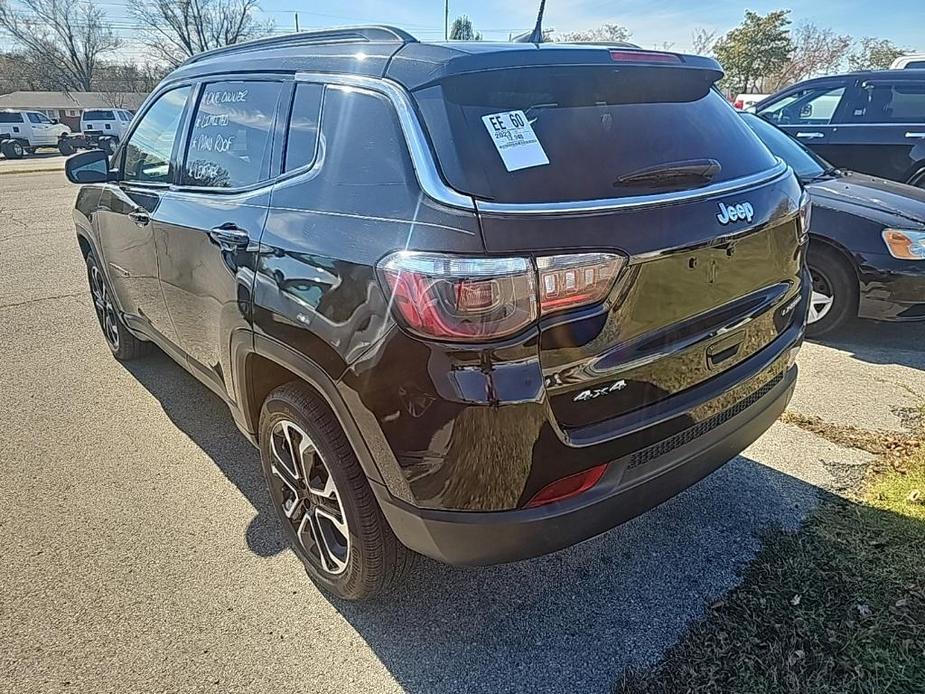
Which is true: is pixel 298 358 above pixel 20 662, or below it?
above

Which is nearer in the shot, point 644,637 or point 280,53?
point 644,637

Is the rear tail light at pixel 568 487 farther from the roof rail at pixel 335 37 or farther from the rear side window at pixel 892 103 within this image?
the rear side window at pixel 892 103

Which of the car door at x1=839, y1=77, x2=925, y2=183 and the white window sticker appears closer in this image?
the white window sticker

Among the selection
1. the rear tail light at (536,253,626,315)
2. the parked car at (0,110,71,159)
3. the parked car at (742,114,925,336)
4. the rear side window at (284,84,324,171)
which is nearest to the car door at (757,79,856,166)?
the parked car at (742,114,925,336)

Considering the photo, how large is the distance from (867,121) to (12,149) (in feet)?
116

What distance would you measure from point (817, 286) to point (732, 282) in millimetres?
3139

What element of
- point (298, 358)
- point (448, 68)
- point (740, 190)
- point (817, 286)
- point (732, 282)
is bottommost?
point (817, 286)

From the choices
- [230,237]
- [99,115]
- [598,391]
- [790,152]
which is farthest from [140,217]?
[99,115]

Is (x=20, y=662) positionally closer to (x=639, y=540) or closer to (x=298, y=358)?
(x=298, y=358)

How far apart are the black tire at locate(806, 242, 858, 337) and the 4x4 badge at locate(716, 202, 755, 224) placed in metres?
2.93

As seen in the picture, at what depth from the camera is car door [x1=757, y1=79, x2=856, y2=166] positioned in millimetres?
7418

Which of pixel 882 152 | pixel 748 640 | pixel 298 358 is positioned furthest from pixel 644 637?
pixel 882 152

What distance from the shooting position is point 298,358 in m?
2.06

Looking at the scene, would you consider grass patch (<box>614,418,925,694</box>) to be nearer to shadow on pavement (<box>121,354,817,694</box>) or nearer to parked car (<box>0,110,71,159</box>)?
shadow on pavement (<box>121,354,817,694</box>)
